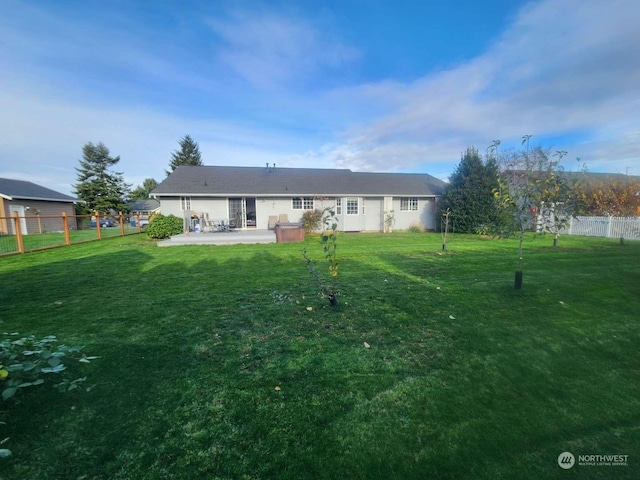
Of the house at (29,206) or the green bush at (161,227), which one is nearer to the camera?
the green bush at (161,227)

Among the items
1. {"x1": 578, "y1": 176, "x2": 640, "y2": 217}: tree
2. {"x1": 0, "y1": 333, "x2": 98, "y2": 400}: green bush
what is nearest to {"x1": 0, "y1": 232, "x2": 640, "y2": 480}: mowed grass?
{"x1": 0, "y1": 333, "x2": 98, "y2": 400}: green bush

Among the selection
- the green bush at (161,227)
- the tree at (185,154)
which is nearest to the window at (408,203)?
Answer: the green bush at (161,227)

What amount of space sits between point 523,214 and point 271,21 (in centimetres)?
1058

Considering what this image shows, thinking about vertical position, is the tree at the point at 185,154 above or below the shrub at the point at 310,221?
above

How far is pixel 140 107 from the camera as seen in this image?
14.6m

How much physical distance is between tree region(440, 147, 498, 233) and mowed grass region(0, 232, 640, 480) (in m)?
12.6

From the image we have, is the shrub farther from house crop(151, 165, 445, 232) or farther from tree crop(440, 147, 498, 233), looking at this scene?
tree crop(440, 147, 498, 233)

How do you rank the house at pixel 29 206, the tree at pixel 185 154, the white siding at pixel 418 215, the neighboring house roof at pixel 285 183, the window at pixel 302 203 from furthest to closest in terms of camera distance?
the tree at pixel 185 154, the white siding at pixel 418 215, the house at pixel 29 206, the window at pixel 302 203, the neighboring house roof at pixel 285 183

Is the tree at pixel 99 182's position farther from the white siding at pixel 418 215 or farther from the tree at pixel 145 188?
the white siding at pixel 418 215

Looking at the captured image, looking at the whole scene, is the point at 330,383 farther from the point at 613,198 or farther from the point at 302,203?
the point at 613,198

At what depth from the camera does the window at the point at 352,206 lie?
764 inches

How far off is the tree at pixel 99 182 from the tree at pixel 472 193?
35.7 m

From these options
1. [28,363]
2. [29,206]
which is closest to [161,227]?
[28,363]

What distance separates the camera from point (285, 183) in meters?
19.3
